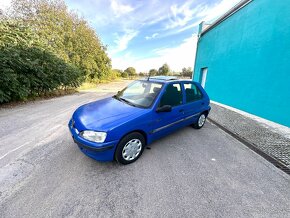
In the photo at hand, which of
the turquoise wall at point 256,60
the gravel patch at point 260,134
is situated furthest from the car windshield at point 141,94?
the turquoise wall at point 256,60

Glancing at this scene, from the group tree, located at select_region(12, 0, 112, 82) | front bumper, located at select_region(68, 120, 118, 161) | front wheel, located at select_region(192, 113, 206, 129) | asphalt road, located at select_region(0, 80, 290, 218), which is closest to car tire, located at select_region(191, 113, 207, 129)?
front wheel, located at select_region(192, 113, 206, 129)

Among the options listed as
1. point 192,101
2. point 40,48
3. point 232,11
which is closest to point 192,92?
point 192,101

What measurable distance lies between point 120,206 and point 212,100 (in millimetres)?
9688

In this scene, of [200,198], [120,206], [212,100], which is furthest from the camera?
[212,100]

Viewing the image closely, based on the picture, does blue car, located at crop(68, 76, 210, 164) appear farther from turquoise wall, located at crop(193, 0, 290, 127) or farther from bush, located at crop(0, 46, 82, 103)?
bush, located at crop(0, 46, 82, 103)

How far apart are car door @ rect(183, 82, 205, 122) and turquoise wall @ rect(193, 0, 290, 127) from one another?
10.8 ft

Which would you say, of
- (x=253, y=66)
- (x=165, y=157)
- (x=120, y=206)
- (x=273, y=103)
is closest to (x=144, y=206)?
(x=120, y=206)

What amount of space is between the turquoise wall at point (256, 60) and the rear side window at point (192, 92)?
3.39 m

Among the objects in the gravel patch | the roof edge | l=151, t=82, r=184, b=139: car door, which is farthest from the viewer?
the roof edge

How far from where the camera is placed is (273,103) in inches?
209

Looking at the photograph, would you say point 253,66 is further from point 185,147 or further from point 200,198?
point 200,198

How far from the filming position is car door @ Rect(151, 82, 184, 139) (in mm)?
2954

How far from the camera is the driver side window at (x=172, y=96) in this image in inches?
121

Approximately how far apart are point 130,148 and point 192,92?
8.10 ft
